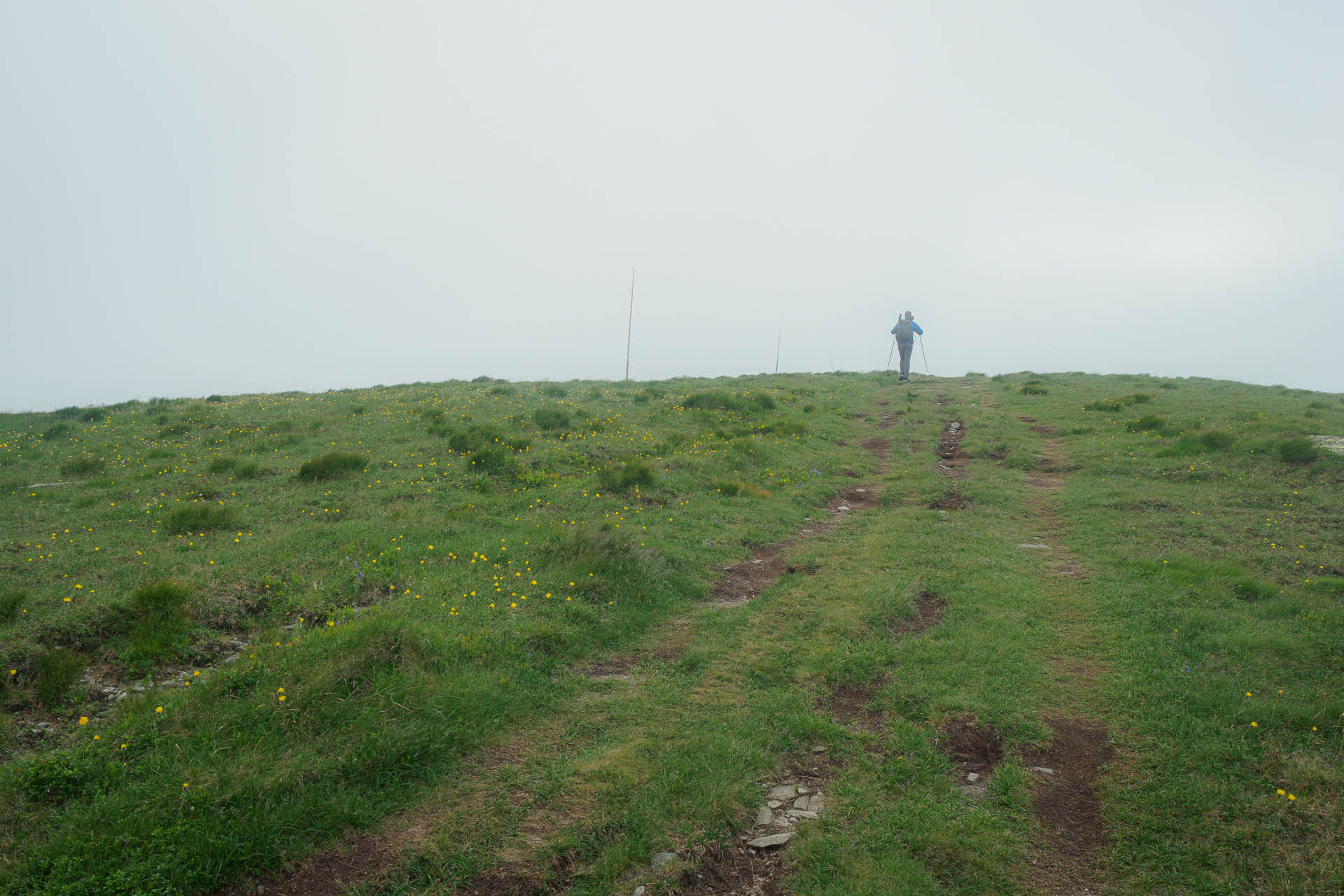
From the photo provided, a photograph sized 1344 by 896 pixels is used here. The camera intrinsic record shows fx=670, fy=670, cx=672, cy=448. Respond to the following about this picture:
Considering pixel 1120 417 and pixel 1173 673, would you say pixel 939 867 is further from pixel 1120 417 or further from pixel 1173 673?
pixel 1120 417

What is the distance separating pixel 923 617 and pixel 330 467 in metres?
10.1

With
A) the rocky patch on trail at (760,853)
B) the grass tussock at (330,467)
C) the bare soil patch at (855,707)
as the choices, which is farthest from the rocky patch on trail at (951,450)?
the grass tussock at (330,467)

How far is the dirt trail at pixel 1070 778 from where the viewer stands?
4184mm

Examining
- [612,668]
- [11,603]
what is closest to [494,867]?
[612,668]

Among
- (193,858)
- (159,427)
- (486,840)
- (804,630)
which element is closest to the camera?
(193,858)

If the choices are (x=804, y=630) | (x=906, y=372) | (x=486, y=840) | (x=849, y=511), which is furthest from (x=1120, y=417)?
(x=486, y=840)

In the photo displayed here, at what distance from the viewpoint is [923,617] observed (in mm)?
7727

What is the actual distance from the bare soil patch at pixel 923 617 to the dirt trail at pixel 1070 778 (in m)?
1.20

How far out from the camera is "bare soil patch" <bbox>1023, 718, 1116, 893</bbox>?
4164mm

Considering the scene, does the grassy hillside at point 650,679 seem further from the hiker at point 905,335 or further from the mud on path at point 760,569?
the hiker at point 905,335

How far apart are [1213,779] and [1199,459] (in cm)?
1153

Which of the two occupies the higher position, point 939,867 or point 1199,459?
point 1199,459

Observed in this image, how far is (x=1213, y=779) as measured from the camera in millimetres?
4723

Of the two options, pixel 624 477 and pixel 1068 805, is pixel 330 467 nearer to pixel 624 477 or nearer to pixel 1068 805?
pixel 624 477
